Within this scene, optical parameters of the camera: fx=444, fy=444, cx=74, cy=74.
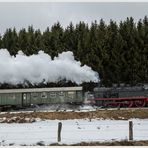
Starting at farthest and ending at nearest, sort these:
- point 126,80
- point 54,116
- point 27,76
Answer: point 126,80 < point 27,76 < point 54,116

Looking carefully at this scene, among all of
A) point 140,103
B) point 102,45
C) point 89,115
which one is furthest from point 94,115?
point 102,45

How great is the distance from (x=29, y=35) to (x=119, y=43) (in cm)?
1875

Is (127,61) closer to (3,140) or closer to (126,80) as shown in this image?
(126,80)

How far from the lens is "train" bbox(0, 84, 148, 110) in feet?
178

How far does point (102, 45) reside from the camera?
3066 inches

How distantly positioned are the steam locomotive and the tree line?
1610 cm

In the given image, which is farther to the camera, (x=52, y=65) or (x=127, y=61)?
(x=127, y=61)

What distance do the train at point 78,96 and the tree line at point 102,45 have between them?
15.0 metres

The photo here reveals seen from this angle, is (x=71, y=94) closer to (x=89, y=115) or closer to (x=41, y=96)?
(x=41, y=96)

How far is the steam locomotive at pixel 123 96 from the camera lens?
53875 millimetres

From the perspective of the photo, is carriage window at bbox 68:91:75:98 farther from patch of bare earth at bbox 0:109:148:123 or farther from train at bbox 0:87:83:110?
patch of bare earth at bbox 0:109:148:123

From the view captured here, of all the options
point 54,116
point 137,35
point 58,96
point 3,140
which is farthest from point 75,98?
point 3,140

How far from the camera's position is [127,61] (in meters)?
75.0

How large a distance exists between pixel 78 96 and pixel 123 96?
7.60 m
